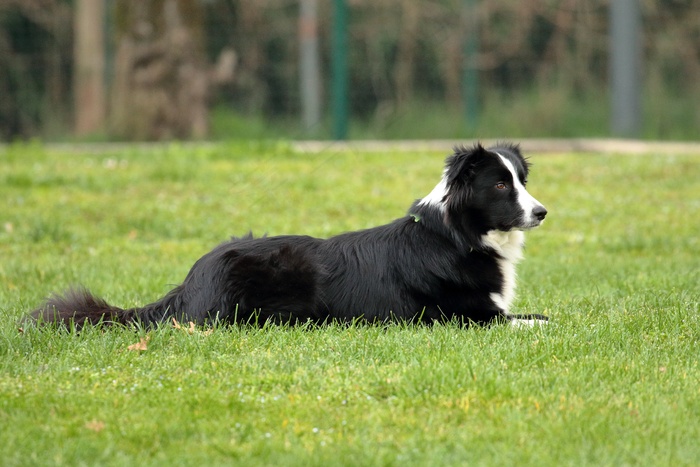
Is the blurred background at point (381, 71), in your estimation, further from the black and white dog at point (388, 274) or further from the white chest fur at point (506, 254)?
the black and white dog at point (388, 274)

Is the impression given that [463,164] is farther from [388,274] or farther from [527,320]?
[527,320]

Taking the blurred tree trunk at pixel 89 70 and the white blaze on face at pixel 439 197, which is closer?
the white blaze on face at pixel 439 197

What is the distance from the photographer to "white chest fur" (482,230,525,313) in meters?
5.79

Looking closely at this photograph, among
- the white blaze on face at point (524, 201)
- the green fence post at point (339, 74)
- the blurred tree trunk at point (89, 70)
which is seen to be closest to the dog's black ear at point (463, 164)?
the white blaze on face at point (524, 201)

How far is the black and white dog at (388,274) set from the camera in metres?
5.61

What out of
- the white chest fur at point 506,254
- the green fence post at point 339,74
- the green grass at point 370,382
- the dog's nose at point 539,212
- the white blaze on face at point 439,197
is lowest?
the green grass at point 370,382

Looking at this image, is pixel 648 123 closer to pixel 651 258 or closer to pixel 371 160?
pixel 371 160

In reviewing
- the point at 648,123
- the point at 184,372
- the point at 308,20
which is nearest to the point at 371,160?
the point at 308,20

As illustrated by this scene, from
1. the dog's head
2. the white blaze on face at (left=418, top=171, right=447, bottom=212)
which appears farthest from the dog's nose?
the white blaze on face at (left=418, top=171, right=447, bottom=212)

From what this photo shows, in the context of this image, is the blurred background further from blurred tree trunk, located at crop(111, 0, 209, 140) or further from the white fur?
the white fur

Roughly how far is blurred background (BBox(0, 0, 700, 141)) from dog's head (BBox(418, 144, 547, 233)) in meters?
9.27

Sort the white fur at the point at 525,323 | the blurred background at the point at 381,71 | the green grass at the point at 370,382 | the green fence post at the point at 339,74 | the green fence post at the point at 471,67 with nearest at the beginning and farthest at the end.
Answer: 1. the green grass at the point at 370,382
2. the white fur at the point at 525,323
3. the green fence post at the point at 339,74
4. the blurred background at the point at 381,71
5. the green fence post at the point at 471,67

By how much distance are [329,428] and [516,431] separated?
76cm

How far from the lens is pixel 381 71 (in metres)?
17.2
